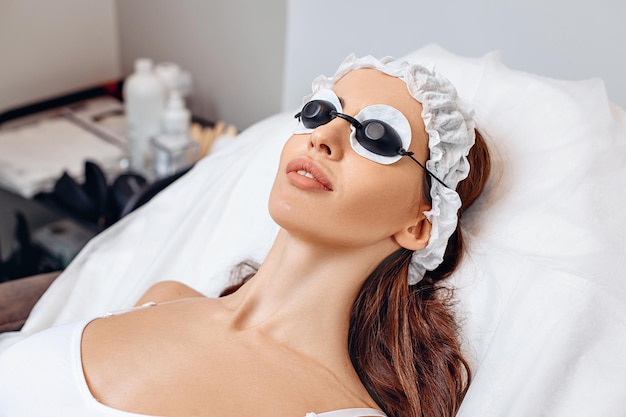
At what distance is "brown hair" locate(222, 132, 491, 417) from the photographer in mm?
827

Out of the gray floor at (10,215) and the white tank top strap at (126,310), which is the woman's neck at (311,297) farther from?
the gray floor at (10,215)

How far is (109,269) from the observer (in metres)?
1.20

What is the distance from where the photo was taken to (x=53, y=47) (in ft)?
6.17

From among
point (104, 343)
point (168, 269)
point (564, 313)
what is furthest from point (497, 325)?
point (168, 269)

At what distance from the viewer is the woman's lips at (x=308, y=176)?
0.75m

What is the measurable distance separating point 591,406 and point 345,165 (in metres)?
0.38

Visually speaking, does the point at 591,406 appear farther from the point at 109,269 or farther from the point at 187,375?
the point at 109,269

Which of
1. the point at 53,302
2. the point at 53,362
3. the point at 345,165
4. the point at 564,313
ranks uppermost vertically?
the point at 345,165

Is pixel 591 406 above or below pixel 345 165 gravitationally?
below

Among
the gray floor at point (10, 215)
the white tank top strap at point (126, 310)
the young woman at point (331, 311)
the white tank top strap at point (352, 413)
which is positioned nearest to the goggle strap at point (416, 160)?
the young woman at point (331, 311)

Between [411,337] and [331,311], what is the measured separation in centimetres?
11

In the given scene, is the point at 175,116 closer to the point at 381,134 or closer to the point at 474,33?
the point at 474,33

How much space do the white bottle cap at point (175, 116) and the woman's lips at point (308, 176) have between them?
87 cm

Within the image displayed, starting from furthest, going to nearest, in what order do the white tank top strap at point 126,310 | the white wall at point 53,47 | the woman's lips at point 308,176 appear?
the white wall at point 53,47, the white tank top strap at point 126,310, the woman's lips at point 308,176
